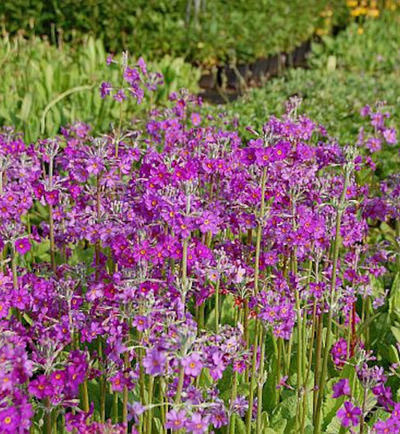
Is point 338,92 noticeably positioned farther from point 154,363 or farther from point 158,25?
point 154,363

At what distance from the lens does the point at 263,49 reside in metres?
9.24

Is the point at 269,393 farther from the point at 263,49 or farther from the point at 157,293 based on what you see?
the point at 263,49

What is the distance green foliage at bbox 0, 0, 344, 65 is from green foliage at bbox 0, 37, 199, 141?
1010mm

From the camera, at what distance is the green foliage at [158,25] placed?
830cm

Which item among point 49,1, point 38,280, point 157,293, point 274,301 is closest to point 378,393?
point 274,301

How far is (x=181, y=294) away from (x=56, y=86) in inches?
166

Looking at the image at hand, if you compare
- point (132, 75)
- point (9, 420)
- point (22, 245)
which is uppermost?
point (132, 75)

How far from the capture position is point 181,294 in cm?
220

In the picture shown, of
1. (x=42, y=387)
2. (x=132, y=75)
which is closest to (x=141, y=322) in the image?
(x=42, y=387)

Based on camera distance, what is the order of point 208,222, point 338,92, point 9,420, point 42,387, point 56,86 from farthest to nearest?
point 338,92 → point 56,86 → point 208,222 → point 42,387 → point 9,420

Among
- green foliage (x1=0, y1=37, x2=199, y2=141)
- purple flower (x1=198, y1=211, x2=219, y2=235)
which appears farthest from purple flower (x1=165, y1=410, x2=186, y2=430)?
green foliage (x1=0, y1=37, x2=199, y2=141)

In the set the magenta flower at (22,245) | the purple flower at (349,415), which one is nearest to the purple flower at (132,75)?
the magenta flower at (22,245)

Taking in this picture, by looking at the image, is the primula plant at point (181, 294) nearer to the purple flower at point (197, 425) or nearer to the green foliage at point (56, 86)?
the purple flower at point (197, 425)

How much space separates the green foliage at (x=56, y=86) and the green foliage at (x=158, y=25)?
101 centimetres
